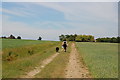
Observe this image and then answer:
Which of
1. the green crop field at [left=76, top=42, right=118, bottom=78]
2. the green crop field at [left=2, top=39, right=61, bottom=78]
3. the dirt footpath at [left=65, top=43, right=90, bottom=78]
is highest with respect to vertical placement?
the green crop field at [left=2, top=39, right=61, bottom=78]

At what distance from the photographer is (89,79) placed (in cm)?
1143

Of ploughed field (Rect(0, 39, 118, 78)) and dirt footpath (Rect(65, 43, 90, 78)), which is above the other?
ploughed field (Rect(0, 39, 118, 78))

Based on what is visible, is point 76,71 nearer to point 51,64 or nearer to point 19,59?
point 51,64

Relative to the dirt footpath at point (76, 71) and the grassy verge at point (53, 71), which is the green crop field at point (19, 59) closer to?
the grassy verge at point (53, 71)

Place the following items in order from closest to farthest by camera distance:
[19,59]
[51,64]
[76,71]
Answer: [76,71]
[51,64]
[19,59]

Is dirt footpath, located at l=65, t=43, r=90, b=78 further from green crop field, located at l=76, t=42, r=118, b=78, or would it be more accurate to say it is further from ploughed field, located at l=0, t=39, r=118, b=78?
green crop field, located at l=76, t=42, r=118, b=78

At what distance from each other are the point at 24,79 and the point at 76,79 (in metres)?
2.93

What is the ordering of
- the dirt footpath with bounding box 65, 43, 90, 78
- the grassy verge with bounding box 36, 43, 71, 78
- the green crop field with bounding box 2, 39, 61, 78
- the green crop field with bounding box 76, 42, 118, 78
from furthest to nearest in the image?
1. the green crop field with bounding box 2, 39, 61, 78
2. the green crop field with bounding box 76, 42, 118, 78
3. the dirt footpath with bounding box 65, 43, 90, 78
4. the grassy verge with bounding box 36, 43, 71, 78

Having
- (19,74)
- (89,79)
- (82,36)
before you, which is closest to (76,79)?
(89,79)

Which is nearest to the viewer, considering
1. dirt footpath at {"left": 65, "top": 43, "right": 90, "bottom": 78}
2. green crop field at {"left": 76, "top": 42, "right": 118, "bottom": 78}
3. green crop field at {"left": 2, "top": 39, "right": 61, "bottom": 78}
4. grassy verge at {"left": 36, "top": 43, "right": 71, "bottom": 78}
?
grassy verge at {"left": 36, "top": 43, "right": 71, "bottom": 78}

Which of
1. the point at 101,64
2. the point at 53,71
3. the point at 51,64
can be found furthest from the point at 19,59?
the point at 101,64

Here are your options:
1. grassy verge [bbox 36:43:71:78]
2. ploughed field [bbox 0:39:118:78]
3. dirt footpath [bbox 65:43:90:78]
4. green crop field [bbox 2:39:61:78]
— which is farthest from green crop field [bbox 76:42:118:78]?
green crop field [bbox 2:39:61:78]

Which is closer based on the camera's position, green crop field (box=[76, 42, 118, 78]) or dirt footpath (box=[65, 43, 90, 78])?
dirt footpath (box=[65, 43, 90, 78])

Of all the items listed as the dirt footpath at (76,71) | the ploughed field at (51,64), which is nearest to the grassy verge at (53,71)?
the ploughed field at (51,64)
